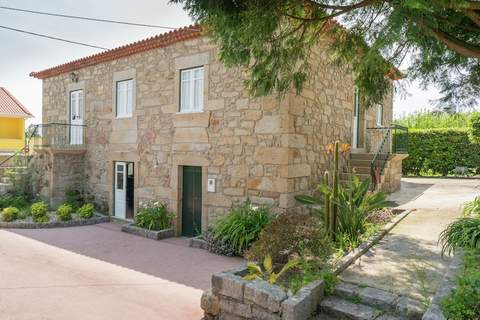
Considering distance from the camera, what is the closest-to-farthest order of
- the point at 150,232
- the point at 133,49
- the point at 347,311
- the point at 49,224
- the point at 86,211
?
1. the point at 347,311
2. the point at 150,232
3. the point at 49,224
4. the point at 133,49
5. the point at 86,211

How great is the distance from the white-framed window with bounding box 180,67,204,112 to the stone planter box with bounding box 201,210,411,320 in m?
5.43

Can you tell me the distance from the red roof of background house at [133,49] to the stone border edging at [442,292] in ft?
10.6

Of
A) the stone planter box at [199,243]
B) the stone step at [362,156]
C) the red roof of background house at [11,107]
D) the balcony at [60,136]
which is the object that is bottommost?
the stone planter box at [199,243]

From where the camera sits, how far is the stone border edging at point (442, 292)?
329 cm

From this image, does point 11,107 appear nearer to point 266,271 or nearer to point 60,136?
point 60,136

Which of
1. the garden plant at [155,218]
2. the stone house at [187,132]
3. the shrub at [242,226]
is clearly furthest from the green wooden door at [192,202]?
the shrub at [242,226]

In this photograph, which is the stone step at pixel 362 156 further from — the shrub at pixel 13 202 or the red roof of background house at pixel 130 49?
the shrub at pixel 13 202

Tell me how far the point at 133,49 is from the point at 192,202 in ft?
16.2

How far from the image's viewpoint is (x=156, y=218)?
9.52 metres

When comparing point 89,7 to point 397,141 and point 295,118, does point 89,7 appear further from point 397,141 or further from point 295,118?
point 397,141

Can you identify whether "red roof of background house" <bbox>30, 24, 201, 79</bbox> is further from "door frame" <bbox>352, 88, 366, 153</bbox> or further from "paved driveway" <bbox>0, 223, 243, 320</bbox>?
"door frame" <bbox>352, 88, 366, 153</bbox>

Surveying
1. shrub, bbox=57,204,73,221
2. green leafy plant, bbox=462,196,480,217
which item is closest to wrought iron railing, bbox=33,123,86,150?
shrub, bbox=57,204,73,221

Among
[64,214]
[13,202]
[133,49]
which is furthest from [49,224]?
Result: [133,49]

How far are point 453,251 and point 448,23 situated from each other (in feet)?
10.8
